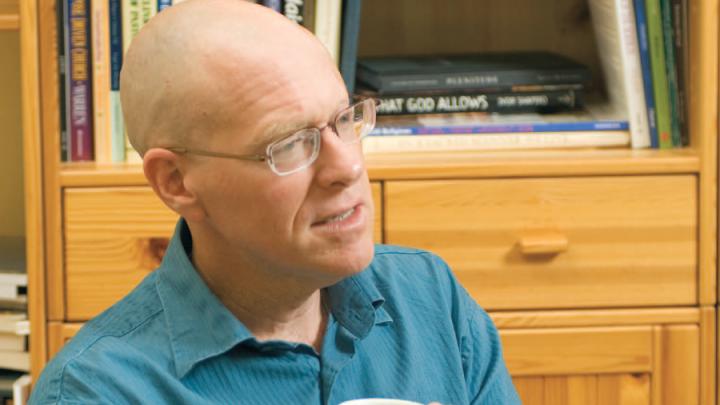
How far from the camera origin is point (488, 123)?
1.91 metres

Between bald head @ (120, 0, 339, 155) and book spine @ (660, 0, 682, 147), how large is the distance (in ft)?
2.94

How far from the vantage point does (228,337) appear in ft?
3.69

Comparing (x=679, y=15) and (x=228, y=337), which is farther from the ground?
(x=679, y=15)

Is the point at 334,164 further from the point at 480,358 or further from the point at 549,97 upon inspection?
the point at 549,97

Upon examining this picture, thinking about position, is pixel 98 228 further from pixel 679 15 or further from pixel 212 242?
pixel 679 15

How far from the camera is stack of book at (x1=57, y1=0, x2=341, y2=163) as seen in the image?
1832mm

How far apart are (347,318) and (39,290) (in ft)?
2.44

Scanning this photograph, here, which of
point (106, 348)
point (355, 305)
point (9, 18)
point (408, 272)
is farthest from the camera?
point (9, 18)

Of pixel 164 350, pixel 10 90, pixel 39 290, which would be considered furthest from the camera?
pixel 10 90

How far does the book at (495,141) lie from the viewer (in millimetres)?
1897

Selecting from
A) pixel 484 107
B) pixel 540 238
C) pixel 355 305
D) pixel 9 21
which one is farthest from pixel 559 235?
pixel 9 21

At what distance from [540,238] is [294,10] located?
1.69ft

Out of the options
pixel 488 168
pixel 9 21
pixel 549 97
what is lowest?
pixel 488 168

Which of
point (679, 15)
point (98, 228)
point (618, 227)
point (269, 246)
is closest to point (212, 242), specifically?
point (269, 246)
